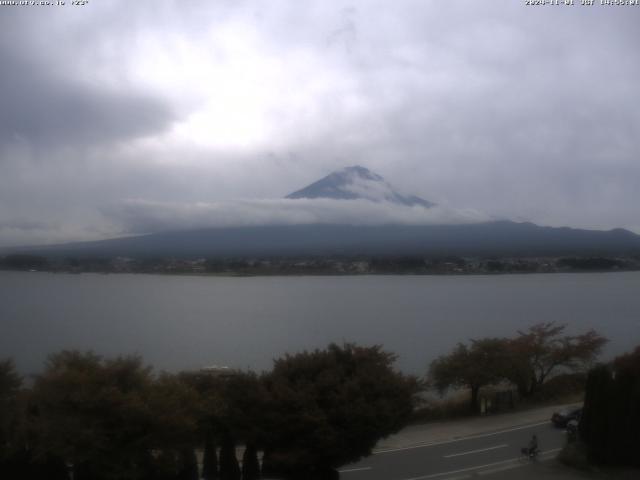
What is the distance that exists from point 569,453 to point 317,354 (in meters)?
5.24

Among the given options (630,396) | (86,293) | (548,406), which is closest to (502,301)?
(86,293)

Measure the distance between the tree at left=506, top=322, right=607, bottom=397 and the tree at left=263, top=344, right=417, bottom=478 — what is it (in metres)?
11.8

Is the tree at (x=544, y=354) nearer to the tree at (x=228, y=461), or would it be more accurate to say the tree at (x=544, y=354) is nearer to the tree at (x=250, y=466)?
the tree at (x=250, y=466)

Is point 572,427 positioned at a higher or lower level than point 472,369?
lower

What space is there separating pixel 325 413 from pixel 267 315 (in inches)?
1494

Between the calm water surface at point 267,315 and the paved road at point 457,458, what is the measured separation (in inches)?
437

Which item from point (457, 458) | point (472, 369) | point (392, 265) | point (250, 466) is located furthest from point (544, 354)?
point (392, 265)

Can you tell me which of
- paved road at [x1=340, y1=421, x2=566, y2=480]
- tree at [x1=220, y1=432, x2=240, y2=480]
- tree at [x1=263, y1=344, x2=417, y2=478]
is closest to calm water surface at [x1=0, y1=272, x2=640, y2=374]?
paved road at [x1=340, y1=421, x2=566, y2=480]

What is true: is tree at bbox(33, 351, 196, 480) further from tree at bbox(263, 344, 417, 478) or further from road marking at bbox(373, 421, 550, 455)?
road marking at bbox(373, 421, 550, 455)

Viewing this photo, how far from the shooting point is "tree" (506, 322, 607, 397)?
76.1 ft

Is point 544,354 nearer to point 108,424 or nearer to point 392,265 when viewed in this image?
point 108,424

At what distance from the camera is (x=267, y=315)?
48875mm

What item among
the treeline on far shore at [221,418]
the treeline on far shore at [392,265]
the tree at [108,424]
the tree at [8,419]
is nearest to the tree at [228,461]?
the treeline on far shore at [221,418]

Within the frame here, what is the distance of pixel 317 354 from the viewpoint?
12328 millimetres
